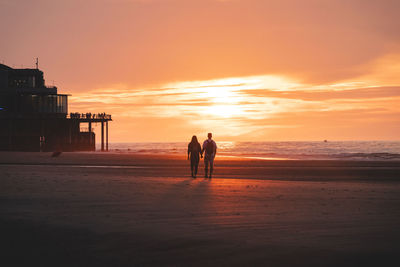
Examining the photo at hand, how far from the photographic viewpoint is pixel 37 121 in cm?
6969

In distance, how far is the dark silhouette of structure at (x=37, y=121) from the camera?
222 feet

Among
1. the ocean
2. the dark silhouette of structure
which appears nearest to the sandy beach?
the ocean

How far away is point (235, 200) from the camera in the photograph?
1278 centimetres

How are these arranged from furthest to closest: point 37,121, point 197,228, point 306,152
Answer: point 306,152, point 37,121, point 197,228

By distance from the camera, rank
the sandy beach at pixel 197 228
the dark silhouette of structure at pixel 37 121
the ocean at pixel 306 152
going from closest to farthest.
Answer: the sandy beach at pixel 197 228, the ocean at pixel 306 152, the dark silhouette of structure at pixel 37 121

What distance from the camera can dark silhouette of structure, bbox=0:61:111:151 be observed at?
222 feet

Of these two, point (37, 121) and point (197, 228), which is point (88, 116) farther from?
point (197, 228)

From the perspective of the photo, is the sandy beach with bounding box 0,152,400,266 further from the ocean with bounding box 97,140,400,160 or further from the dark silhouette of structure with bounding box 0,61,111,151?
the dark silhouette of structure with bounding box 0,61,111,151

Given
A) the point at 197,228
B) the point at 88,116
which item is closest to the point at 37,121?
the point at 88,116

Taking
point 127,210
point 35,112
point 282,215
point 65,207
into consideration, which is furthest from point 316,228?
point 35,112

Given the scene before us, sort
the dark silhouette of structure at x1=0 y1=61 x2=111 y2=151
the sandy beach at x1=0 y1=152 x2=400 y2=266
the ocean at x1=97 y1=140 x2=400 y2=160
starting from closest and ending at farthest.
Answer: the sandy beach at x1=0 y1=152 x2=400 y2=266, the ocean at x1=97 y1=140 x2=400 y2=160, the dark silhouette of structure at x1=0 y1=61 x2=111 y2=151

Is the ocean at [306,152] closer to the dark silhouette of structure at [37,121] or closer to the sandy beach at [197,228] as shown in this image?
the dark silhouette of structure at [37,121]

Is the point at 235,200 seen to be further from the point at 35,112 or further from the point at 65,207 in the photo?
the point at 35,112

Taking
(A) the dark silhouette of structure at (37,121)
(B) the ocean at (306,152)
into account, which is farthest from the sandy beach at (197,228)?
(A) the dark silhouette of structure at (37,121)
